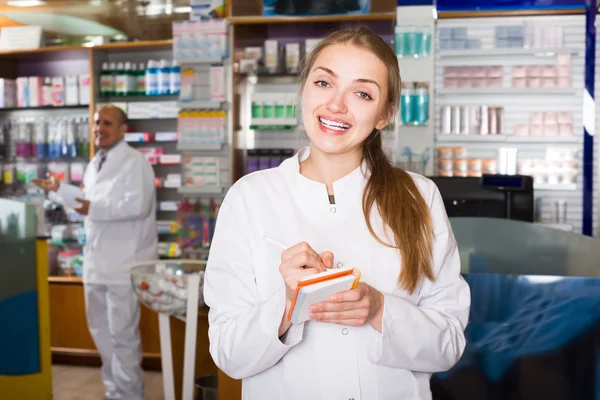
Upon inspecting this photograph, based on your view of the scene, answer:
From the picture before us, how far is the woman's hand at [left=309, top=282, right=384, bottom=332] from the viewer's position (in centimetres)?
124

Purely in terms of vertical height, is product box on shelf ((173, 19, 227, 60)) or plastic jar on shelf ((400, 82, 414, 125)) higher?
product box on shelf ((173, 19, 227, 60))

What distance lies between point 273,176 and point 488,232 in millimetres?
1486

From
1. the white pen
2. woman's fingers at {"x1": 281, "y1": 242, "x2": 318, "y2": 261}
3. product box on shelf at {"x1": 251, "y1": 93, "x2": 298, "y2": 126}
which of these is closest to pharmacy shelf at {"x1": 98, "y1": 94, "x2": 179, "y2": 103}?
product box on shelf at {"x1": 251, "y1": 93, "x2": 298, "y2": 126}

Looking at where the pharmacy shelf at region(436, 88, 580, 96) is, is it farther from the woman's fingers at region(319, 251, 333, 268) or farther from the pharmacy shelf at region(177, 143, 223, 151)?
the woman's fingers at region(319, 251, 333, 268)

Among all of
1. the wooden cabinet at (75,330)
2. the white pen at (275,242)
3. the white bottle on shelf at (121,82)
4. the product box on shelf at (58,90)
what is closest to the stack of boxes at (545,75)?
the white bottle on shelf at (121,82)

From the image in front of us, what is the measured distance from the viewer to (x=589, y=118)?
16.4ft

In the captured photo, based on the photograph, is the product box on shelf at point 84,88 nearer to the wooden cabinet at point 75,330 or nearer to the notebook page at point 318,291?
the wooden cabinet at point 75,330

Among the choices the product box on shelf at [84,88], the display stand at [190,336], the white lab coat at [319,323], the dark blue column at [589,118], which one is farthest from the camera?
the product box on shelf at [84,88]

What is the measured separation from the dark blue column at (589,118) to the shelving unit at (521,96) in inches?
→ 3.1

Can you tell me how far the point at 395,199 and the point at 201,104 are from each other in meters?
4.00

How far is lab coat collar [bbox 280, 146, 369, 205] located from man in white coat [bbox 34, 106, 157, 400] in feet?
10.1

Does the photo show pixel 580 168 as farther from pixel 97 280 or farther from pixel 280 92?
pixel 97 280

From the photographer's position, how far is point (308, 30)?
18.8ft

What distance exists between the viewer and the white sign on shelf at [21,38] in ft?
19.8
